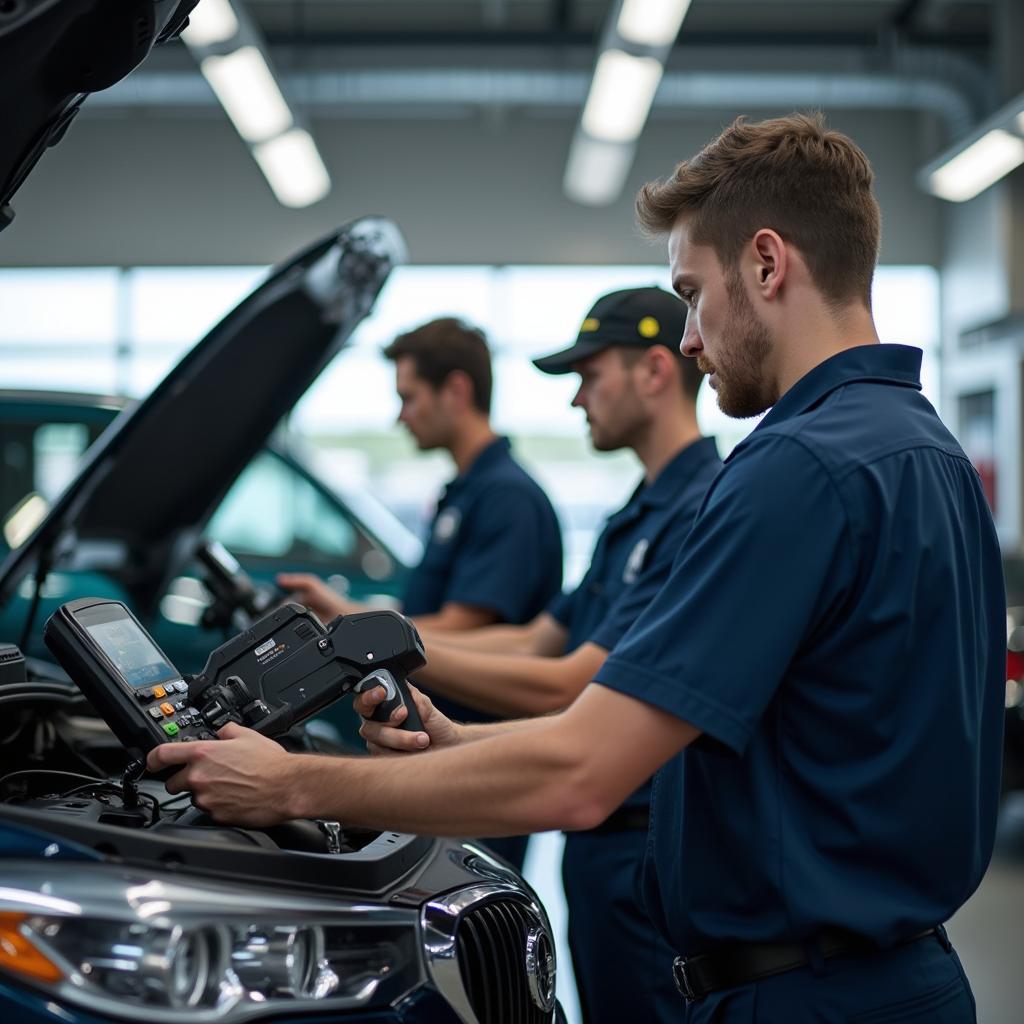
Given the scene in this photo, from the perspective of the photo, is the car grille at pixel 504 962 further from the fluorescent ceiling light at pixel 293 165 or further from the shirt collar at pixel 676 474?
the fluorescent ceiling light at pixel 293 165

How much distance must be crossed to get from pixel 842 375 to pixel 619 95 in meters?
5.41

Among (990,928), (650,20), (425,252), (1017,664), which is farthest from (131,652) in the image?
(425,252)

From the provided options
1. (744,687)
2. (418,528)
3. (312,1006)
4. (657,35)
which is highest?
(657,35)

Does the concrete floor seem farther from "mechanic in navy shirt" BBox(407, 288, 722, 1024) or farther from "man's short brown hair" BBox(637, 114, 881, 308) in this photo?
"man's short brown hair" BBox(637, 114, 881, 308)

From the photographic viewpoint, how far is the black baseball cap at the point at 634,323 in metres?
2.44

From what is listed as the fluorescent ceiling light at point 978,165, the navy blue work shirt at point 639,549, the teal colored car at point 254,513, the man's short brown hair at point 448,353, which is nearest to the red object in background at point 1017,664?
the teal colored car at point 254,513

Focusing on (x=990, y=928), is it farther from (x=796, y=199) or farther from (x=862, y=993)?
(x=796, y=199)

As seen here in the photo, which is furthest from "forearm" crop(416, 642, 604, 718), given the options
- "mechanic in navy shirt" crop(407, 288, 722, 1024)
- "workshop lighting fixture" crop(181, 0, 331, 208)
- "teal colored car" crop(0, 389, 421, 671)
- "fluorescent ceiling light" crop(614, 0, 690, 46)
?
"fluorescent ceiling light" crop(614, 0, 690, 46)

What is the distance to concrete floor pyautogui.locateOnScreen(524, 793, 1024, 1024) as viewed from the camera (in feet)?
11.6

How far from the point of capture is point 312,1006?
135cm

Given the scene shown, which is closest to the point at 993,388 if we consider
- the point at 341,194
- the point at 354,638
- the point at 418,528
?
the point at 418,528

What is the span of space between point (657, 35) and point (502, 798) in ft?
16.5

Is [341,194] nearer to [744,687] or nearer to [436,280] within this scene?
[436,280]

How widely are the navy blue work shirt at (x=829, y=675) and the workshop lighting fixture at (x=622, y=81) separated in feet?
15.1
